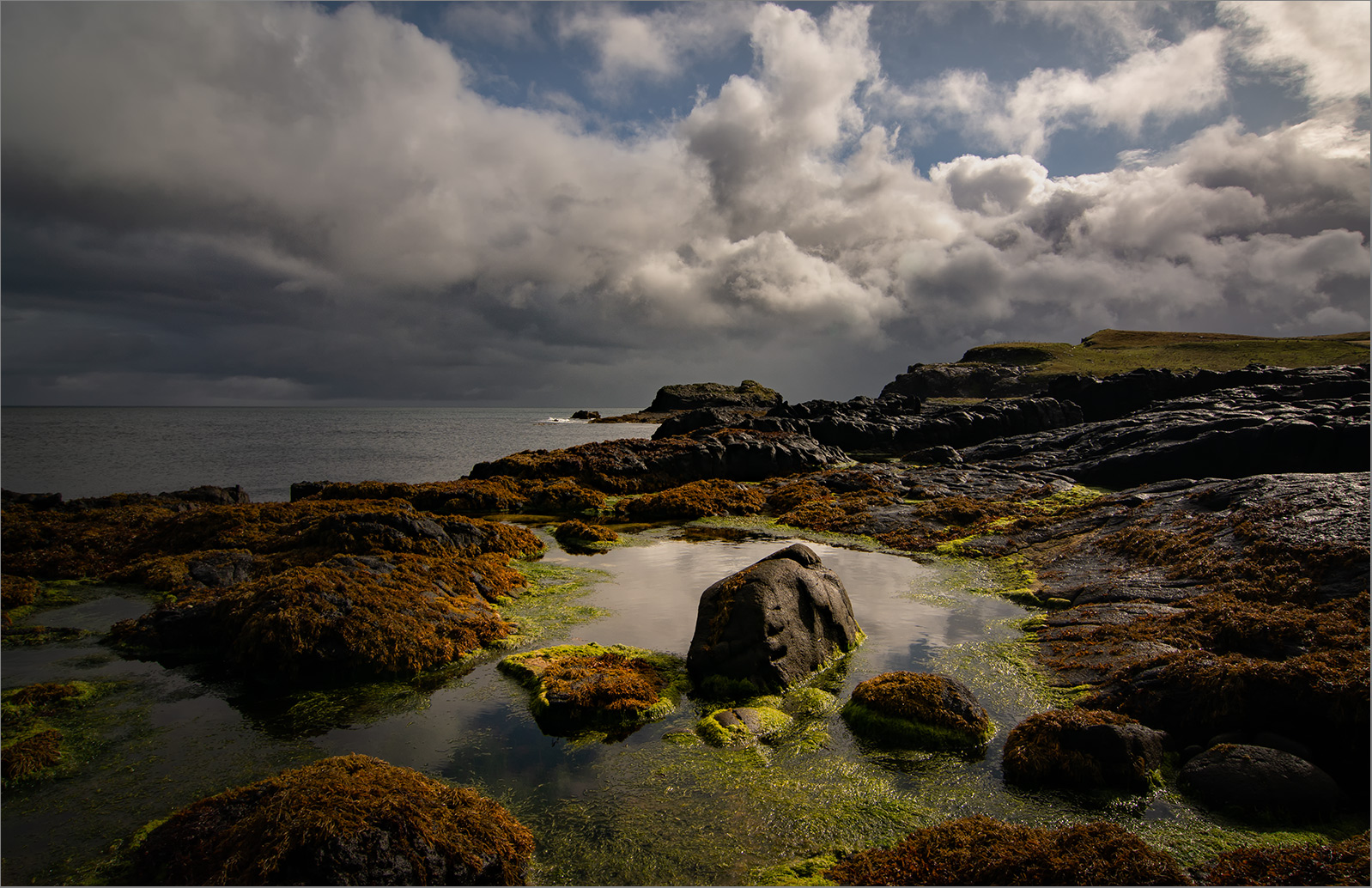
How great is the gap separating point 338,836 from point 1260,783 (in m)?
8.94

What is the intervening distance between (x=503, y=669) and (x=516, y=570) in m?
6.53

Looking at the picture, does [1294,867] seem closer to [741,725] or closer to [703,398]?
[741,725]

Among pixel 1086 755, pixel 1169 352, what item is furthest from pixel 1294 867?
pixel 1169 352

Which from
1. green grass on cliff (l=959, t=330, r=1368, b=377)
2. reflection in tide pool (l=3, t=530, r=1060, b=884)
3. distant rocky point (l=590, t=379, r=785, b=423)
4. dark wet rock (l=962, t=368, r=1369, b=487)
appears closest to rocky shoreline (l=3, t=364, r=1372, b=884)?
dark wet rock (l=962, t=368, r=1369, b=487)

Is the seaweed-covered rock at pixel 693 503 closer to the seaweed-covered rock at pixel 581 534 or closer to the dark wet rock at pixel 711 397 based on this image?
the seaweed-covered rock at pixel 581 534

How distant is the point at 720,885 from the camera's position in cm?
584

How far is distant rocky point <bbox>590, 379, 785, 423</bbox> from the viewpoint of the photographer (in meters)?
138

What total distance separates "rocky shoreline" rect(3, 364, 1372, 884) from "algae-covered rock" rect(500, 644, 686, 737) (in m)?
0.69

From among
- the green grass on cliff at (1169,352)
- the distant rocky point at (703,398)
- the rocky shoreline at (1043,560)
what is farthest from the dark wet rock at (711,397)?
the rocky shoreline at (1043,560)

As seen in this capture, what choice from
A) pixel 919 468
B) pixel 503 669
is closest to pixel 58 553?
pixel 503 669

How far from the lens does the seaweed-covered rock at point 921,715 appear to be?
826cm

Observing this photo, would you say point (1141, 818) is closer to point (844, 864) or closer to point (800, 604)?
point (844, 864)

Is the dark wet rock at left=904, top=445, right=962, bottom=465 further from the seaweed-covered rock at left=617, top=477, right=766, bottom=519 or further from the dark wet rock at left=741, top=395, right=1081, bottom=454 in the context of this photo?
the dark wet rock at left=741, top=395, right=1081, bottom=454

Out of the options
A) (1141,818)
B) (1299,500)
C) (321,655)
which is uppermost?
(1299,500)
